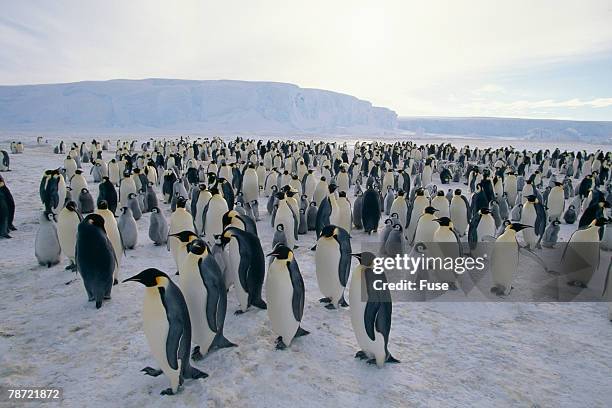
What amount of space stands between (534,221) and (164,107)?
70.2m

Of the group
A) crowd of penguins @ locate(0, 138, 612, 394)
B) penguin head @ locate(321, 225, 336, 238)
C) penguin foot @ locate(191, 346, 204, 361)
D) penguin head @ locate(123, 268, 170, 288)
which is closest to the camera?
penguin head @ locate(123, 268, 170, 288)

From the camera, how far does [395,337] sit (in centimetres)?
418

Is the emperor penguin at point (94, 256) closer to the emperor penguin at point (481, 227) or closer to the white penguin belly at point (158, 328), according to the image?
the white penguin belly at point (158, 328)

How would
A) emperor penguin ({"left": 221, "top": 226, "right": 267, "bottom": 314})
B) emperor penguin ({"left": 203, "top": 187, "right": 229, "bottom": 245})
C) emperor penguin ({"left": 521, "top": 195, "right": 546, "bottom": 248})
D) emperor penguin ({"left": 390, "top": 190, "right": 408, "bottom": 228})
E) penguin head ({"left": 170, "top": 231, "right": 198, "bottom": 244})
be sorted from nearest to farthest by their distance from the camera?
penguin head ({"left": 170, "top": 231, "right": 198, "bottom": 244}) → emperor penguin ({"left": 221, "top": 226, "right": 267, "bottom": 314}) → emperor penguin ({"left": 203, "top": 187, "right": 229, "bottom": 245}) → emperor penguin ({"left": 521, "top": 195, "right": 546, "bottom": 248}) → emperor penguin ({"left": 390, "top": 190, "right": 408, "bottom": 228})

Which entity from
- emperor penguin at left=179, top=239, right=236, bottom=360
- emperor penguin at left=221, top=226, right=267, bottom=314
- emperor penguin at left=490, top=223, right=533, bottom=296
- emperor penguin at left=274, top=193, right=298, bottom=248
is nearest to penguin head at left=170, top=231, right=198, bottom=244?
emperor penguin at left=221, top=226, right=267, bottom=314

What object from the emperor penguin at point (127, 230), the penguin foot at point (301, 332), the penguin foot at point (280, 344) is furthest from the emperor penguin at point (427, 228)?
the emperor penguin at point (127, 230)

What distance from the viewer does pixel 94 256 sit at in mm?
4398

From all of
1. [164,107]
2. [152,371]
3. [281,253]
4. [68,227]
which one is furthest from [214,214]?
[164,107]

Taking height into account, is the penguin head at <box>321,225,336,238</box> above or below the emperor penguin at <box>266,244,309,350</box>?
above

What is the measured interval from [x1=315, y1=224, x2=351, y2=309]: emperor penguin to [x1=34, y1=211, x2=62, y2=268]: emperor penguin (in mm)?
3715

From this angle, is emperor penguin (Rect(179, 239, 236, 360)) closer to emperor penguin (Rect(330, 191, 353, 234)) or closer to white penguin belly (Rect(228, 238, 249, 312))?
white penguin belly (Rect(228, 238, 249, 312))

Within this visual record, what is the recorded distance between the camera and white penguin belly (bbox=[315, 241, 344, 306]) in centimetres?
464

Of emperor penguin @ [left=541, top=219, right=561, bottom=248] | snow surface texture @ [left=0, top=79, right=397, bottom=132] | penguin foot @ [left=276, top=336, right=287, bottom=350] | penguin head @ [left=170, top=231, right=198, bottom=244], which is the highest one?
snow surface texture @ [left=0, top=79, right=397, bottom=132]

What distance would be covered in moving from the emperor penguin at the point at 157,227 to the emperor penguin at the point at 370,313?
4087 millimetres
